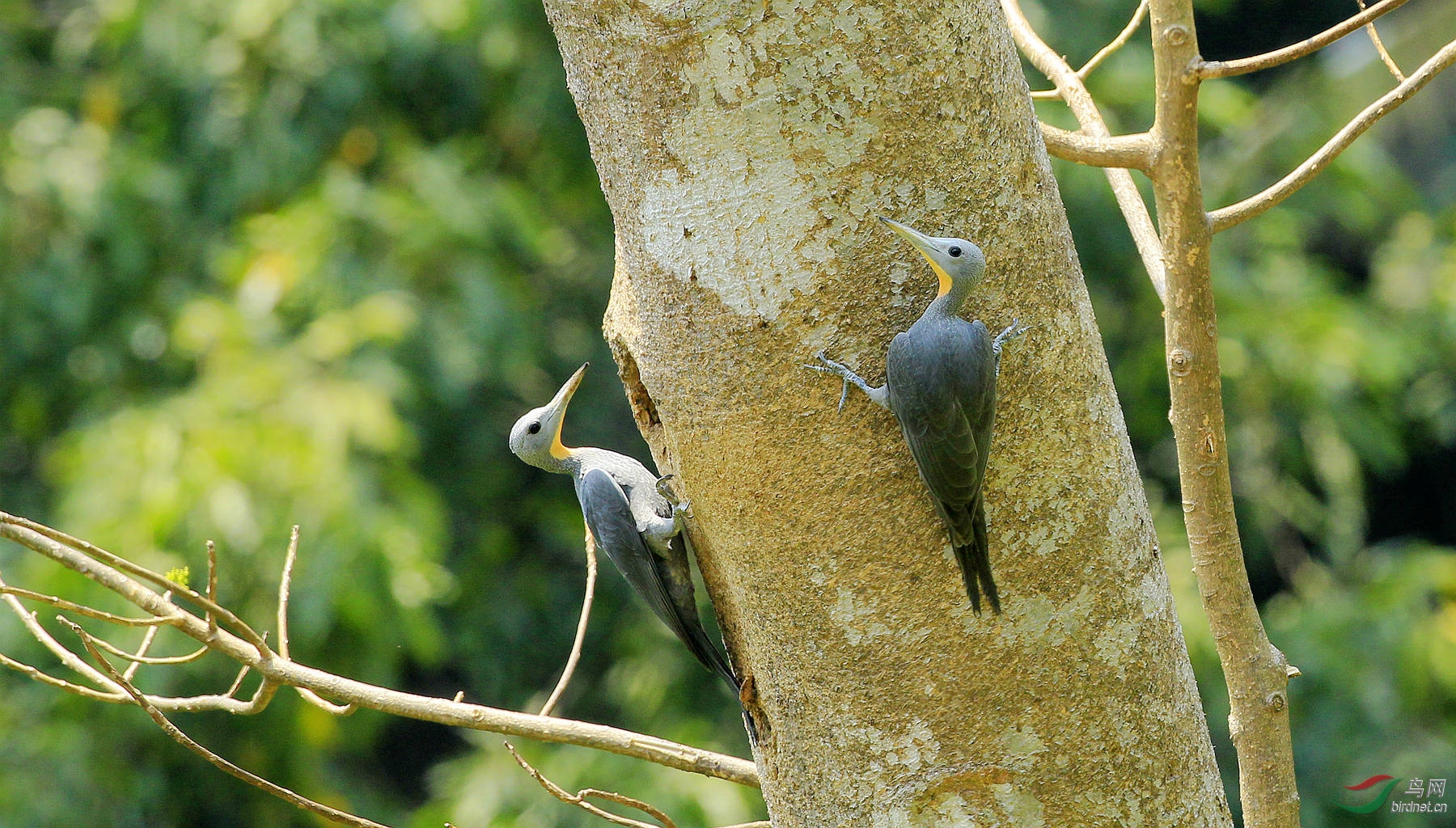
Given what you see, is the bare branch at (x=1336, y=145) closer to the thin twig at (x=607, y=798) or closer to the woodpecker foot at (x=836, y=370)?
the woodpecker foot at (x=836, y=370)

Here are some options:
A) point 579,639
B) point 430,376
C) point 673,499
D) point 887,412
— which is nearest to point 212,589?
point 579,639

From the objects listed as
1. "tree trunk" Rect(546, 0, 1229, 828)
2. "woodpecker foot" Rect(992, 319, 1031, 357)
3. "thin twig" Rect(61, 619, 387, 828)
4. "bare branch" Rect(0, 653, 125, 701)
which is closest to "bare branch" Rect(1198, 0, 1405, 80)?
"tree trunk" Rect(546, 0, 1229, 828)

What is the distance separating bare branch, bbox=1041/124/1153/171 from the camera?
67.2 inches

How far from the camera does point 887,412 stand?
1.52 meters

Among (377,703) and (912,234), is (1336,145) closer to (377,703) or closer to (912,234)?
(912,234)

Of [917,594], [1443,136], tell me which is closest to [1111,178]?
[917,594]

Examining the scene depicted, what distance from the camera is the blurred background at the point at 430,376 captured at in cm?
470

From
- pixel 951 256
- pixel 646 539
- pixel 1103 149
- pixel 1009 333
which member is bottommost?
pixel 646 539

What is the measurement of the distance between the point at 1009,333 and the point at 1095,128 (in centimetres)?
83

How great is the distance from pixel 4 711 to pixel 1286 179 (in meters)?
5.20

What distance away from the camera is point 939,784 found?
1529 millimetres

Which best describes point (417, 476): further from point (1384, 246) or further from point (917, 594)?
point (1384, 246)

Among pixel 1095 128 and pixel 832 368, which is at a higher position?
pixel 1095 128

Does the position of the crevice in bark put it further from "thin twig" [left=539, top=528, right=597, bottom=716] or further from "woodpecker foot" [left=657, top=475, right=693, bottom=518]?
"thin twig" [left=539, top=528, right=597, bottom=716]
